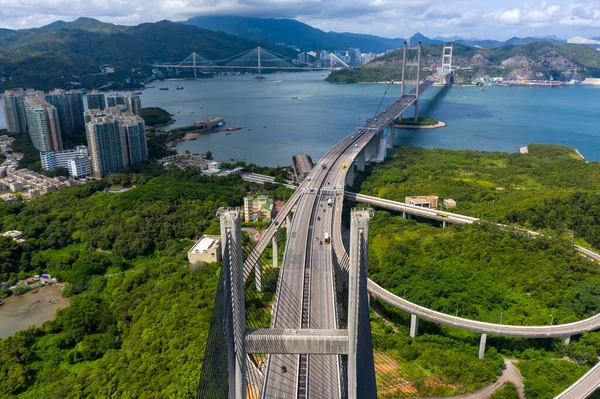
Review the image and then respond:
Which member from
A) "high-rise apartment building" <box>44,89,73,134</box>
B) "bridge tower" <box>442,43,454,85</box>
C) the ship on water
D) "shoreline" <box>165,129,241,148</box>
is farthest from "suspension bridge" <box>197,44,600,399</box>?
the ship on water

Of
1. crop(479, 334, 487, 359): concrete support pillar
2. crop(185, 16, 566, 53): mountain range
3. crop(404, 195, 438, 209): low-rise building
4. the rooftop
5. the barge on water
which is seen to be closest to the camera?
crop(479, 334, 487, 359): concrete support pillar

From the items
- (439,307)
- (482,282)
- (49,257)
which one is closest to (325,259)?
(439,307)

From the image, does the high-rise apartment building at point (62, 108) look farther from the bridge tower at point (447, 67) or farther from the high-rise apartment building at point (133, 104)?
the bridge tower at point (447, 67)

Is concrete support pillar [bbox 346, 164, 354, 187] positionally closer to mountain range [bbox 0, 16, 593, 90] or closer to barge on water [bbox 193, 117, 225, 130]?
barge on water [bbox 193, 117, 225, 130]

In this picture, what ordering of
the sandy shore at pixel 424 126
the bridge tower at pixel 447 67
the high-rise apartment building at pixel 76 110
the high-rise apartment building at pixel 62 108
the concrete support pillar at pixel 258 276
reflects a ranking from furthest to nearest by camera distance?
the bridge tower at pixel 447 67, the sandy shore at pixel 424 126, the high-rise apartment building at pixel 76 110, the high-rise apartment building at pixel 62 108, the concrete support pillar at pixel 258 276

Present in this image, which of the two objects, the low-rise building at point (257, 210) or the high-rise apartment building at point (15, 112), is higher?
the high-rise apartment building at point (15, 112)

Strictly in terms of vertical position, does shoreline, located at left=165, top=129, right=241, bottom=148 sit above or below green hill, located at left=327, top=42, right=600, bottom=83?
below

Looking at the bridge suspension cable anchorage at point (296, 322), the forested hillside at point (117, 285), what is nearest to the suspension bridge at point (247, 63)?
the forested hillside at point (117, 285)

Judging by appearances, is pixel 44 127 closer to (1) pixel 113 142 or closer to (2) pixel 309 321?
(1) pixel 113 142
